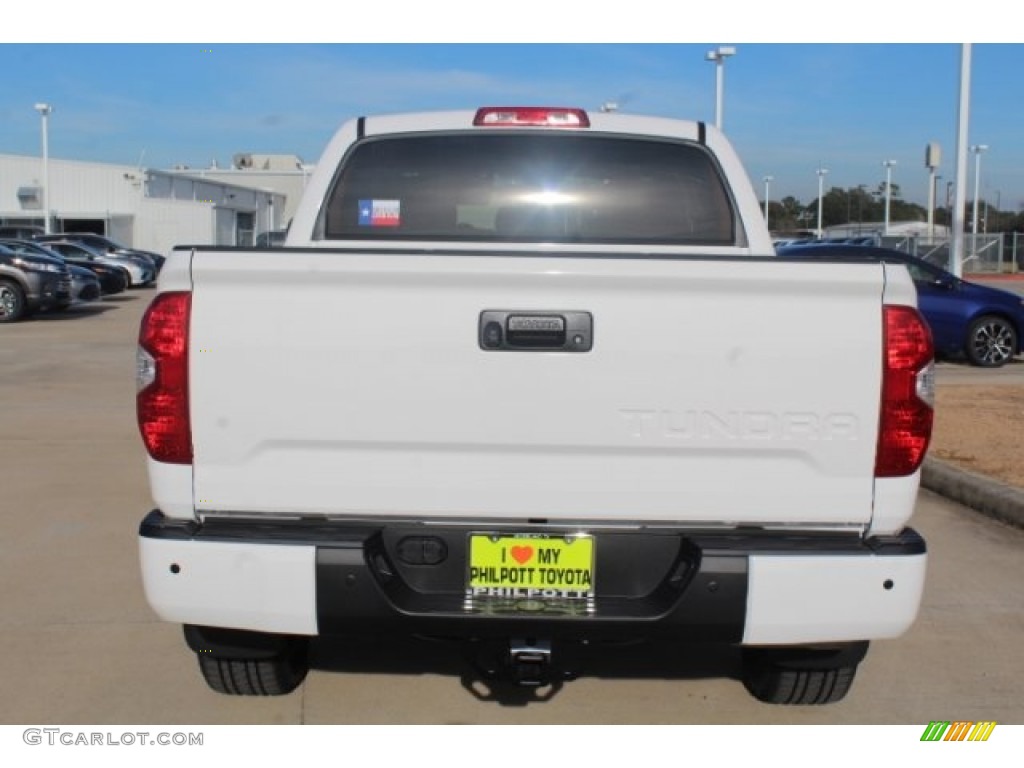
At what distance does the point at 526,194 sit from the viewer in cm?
450

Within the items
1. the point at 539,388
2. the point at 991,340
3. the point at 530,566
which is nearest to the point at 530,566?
the point at 530,566

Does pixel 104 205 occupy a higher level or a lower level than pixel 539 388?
higher

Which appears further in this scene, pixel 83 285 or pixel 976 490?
pixel 83 285

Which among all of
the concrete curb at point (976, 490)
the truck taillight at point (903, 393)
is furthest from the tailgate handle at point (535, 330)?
the concrete curb at point (976, 490)

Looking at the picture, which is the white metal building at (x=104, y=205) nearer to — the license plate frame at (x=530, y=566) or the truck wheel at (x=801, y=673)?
the truck wheel at (x=801, y=673)

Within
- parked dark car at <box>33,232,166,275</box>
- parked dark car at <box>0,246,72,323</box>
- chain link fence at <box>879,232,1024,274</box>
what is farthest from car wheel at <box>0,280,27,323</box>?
chain link fence at <box>879,232,1024,274</box>

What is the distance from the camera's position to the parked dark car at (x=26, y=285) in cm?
2073

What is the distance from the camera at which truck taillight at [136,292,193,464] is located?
305 cm

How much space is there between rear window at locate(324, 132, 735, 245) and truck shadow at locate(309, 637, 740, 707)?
5.34 ft

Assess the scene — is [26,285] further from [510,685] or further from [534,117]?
[510,685]

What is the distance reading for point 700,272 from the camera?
9.87 feet

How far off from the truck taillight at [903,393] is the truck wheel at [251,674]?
2.09m

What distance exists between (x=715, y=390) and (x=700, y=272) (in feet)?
1.07

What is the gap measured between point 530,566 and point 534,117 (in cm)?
220
